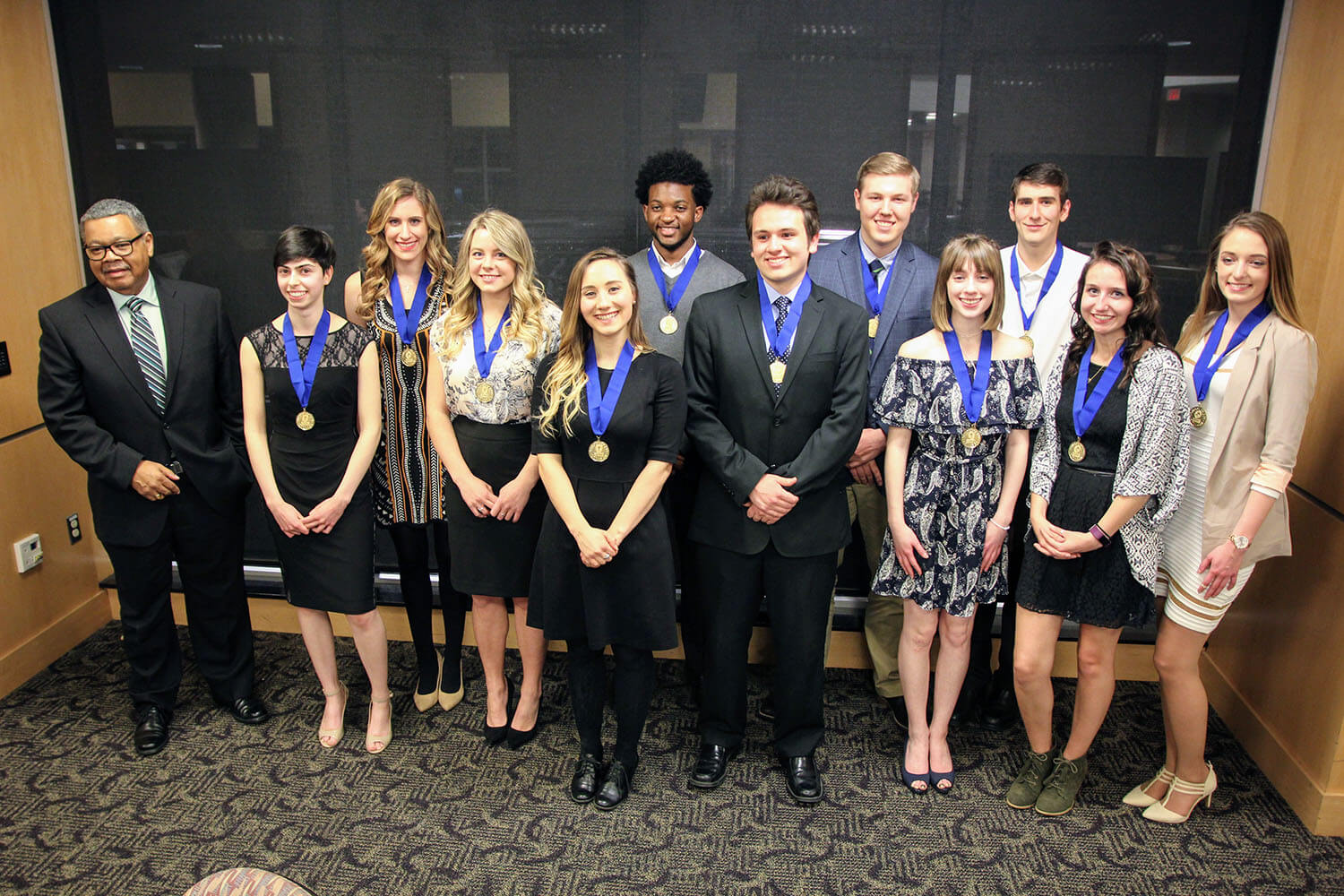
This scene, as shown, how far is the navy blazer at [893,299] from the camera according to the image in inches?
123

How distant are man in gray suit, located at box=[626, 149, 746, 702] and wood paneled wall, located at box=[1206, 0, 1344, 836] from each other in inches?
76.8

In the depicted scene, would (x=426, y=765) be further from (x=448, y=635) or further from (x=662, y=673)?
(x=662, y=673)

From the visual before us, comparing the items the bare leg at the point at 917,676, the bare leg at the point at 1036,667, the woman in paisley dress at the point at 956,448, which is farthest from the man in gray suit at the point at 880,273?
the bare leg at the point at 1036,667

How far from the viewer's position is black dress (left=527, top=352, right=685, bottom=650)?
108 inches

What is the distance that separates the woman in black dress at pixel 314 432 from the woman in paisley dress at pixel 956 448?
174cm

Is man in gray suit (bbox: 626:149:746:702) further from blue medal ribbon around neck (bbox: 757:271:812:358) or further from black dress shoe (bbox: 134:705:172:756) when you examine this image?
black dress shoe (bbox: 134:705:172:756)

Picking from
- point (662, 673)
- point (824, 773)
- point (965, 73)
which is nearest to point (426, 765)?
point (662, 673)

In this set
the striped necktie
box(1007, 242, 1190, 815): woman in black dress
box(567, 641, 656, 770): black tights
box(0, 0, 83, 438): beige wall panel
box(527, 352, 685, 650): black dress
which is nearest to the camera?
box(1007, 242, 1190, 815): woman in black dress

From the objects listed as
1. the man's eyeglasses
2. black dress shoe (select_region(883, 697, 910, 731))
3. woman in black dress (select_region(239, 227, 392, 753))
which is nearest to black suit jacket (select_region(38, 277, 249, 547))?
the man's eyeglasses

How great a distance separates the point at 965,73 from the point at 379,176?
2458 mm

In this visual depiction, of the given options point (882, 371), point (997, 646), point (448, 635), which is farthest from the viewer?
point (997, 646)

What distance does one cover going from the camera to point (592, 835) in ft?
9.43

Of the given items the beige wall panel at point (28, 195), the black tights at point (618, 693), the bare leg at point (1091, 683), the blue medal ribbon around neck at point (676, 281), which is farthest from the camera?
the beige wall panel at point (28, 195)

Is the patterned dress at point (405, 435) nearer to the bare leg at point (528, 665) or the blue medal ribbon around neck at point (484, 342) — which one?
the blue medal ribbon around neck at point (484, 342)
